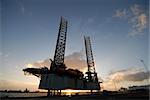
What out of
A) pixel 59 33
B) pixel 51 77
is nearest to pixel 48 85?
pixel 51 77

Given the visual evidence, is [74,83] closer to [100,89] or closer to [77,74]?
[77,74]

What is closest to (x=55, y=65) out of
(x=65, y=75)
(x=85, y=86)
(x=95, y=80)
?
(x=65, y=75)

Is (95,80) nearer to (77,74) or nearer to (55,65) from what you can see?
(77,74)

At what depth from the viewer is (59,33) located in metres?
103

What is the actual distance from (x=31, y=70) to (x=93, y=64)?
53.1 meters

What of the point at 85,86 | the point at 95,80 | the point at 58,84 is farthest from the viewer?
the point at 95,80

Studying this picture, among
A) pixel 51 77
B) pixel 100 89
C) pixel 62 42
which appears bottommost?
pixel 100 89

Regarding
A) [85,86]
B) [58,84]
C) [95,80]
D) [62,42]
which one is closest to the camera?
[58,84]

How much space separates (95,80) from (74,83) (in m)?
24.0

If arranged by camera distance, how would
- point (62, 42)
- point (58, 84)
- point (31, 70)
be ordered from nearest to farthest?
point (31, 70) → point (58, 84) → point (62, 42)

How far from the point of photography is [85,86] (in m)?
115

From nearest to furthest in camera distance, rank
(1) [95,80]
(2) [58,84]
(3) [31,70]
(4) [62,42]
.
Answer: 1. (3) [31,70]
2. (2) [58,84]
3. (4) [62,42]
4. (1) [95,80]

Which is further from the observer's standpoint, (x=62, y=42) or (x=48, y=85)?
(x=62, y=42)

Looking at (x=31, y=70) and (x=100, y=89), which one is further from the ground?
(x=31, y=70)
